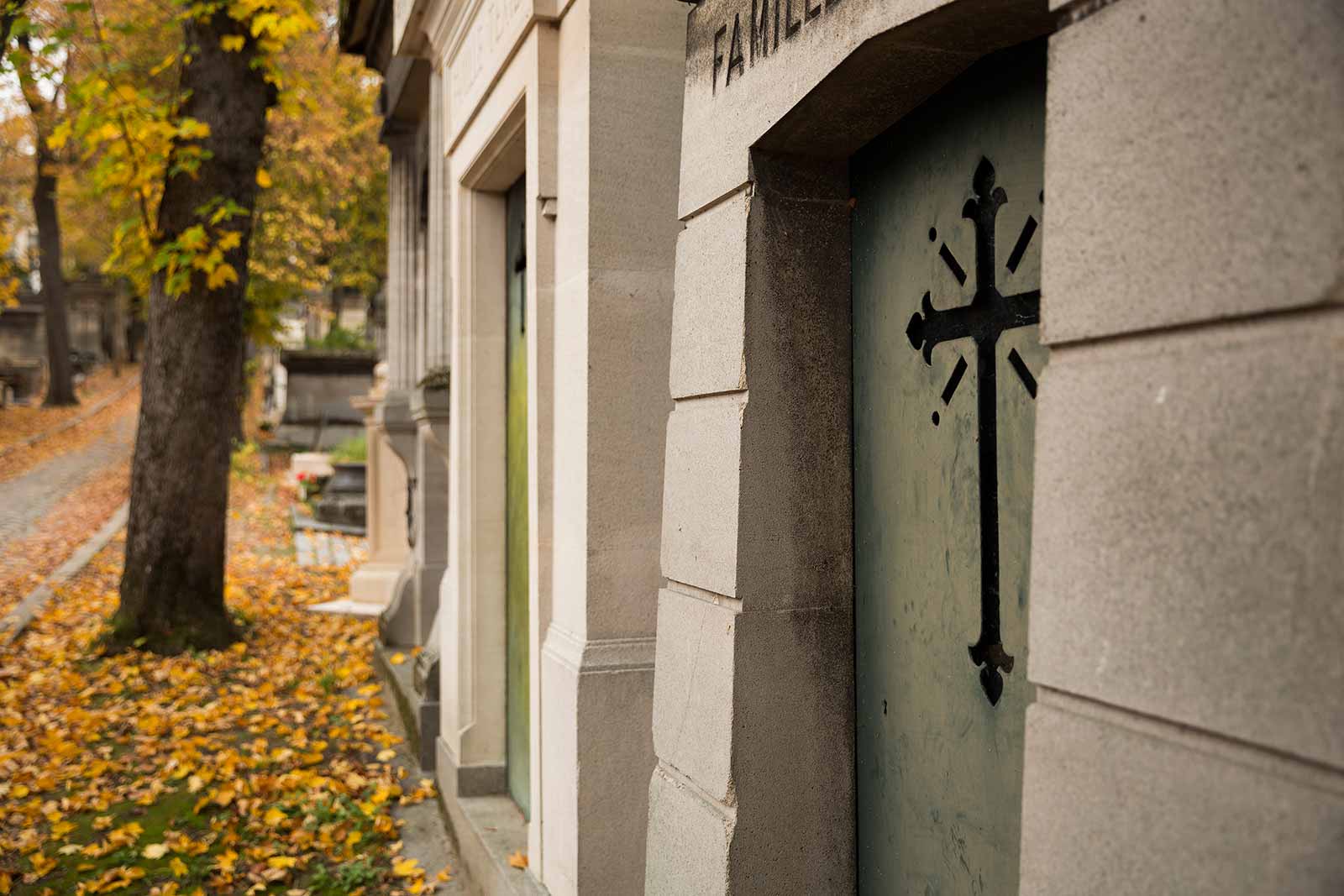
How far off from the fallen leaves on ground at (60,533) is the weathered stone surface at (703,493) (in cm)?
977

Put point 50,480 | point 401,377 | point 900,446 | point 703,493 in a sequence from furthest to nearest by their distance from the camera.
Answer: point 50,480 → point 401,377 → point 703,493 → point 900,446

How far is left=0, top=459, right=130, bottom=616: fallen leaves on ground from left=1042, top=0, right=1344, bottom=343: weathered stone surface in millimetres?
11182

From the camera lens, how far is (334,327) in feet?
87.1

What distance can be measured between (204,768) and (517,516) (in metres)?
2.70

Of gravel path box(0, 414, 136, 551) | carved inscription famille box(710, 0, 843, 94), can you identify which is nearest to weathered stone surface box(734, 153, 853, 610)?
carved inscription famille box(710, 0, 843, 94)

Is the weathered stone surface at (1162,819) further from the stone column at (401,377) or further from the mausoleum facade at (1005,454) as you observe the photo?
the stone column at (401,377)

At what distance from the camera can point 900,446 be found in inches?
95.0

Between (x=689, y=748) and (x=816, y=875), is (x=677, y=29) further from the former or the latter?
(x=816, y=875)

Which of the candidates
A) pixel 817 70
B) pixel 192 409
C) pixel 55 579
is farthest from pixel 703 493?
pixel 55 579

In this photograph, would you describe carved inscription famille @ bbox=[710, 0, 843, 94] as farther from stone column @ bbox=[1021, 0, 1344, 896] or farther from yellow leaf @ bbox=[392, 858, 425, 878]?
yellow leaf @ bbox=[392, 858, 425, 878]

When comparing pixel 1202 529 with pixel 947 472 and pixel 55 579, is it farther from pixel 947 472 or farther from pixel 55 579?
pixel 55 579

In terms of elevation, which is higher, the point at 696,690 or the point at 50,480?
the point at 696,690

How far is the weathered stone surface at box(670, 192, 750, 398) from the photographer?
2.49 meters

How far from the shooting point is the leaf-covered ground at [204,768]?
486cm
